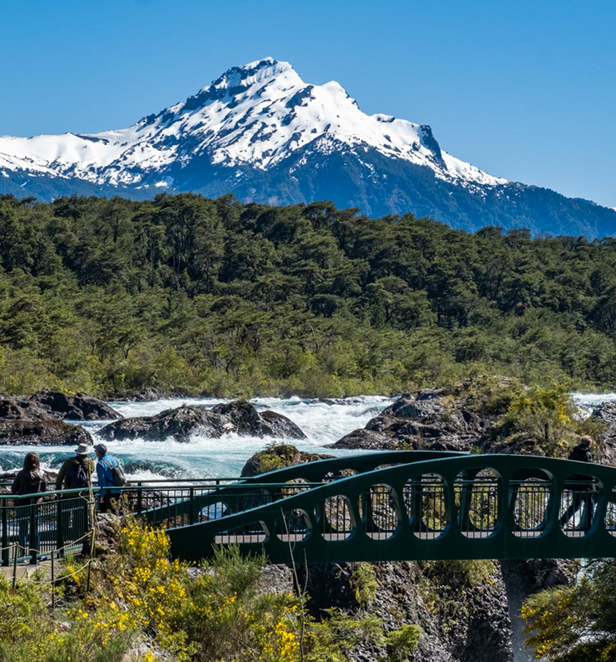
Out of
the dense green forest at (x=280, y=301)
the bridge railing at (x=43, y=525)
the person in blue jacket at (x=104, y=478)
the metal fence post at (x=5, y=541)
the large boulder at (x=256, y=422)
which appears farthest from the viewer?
the dense green forest at (x=280, y=301)

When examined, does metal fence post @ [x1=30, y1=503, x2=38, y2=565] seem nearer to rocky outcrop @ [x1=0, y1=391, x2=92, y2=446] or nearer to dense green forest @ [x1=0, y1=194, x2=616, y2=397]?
rocky outcrop @ [x1=0, y1=391, x2=92, y2=446]

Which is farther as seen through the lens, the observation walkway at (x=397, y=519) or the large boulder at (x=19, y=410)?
the large boulder at (x=19, y=410)

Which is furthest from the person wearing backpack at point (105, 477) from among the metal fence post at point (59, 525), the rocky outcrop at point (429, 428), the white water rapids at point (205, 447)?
the rocky outcrop at point (429, 428)

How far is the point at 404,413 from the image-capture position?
3569cm

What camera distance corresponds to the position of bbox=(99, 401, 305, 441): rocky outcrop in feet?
108

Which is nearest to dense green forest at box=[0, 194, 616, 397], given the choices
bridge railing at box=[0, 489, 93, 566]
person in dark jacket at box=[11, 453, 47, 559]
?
person in dark jacket at box=[11, 453, 47, 559]

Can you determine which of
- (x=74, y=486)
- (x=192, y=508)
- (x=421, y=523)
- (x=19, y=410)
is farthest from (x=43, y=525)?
(x=19, y=410)

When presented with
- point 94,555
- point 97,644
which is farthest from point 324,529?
point 97,644

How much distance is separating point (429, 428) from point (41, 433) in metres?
12.7

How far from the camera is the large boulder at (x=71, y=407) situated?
121ft

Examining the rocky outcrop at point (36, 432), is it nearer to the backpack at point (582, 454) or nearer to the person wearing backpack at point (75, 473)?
the person wearing backpack at point (75, 473)

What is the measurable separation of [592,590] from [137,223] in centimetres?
8131

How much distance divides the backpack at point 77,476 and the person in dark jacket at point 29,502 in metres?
0.40

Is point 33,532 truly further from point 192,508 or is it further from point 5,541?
point 192,508
